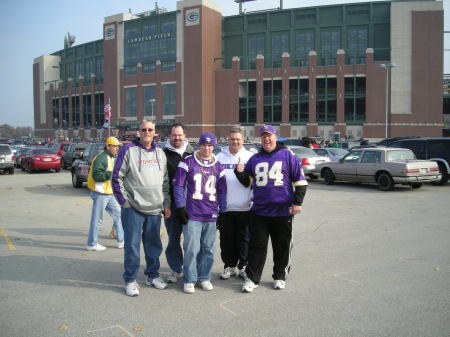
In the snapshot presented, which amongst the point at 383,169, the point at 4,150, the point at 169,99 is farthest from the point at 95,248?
the point at 169,99

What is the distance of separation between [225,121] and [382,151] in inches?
2097

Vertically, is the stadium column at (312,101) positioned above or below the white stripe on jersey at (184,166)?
above

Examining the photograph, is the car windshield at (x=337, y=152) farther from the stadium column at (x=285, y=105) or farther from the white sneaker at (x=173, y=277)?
the stadium column at (x=285, y=105)

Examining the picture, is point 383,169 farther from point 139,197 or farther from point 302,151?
point 139,197

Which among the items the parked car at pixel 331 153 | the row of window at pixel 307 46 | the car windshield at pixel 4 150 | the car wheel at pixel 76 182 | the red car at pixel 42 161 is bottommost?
the car wheel at pixel 76 182

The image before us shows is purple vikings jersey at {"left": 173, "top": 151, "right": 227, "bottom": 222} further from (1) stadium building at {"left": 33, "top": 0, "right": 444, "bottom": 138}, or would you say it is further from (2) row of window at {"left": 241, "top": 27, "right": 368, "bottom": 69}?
(2) row of window at {"left": 241, "top": 27, "right": 368, "bottom": 69}

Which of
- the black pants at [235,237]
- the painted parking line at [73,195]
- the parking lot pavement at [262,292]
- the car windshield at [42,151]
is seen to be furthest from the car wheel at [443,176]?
the car windshield at [42,151]

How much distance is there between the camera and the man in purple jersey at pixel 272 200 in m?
5.50

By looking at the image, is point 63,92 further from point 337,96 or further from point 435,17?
point 435,17

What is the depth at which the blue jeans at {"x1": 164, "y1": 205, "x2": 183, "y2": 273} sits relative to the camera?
19.1 ft

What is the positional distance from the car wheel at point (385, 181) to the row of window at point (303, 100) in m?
47.5

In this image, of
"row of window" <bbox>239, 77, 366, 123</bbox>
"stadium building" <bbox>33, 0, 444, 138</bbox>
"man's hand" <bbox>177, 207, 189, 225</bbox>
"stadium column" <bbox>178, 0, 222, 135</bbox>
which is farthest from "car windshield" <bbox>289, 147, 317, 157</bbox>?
"stadium column" <bbox>178, 0, 222, 135</bbox>

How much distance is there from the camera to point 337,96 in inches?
2458

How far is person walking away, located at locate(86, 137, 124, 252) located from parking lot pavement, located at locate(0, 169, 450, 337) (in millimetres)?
263
